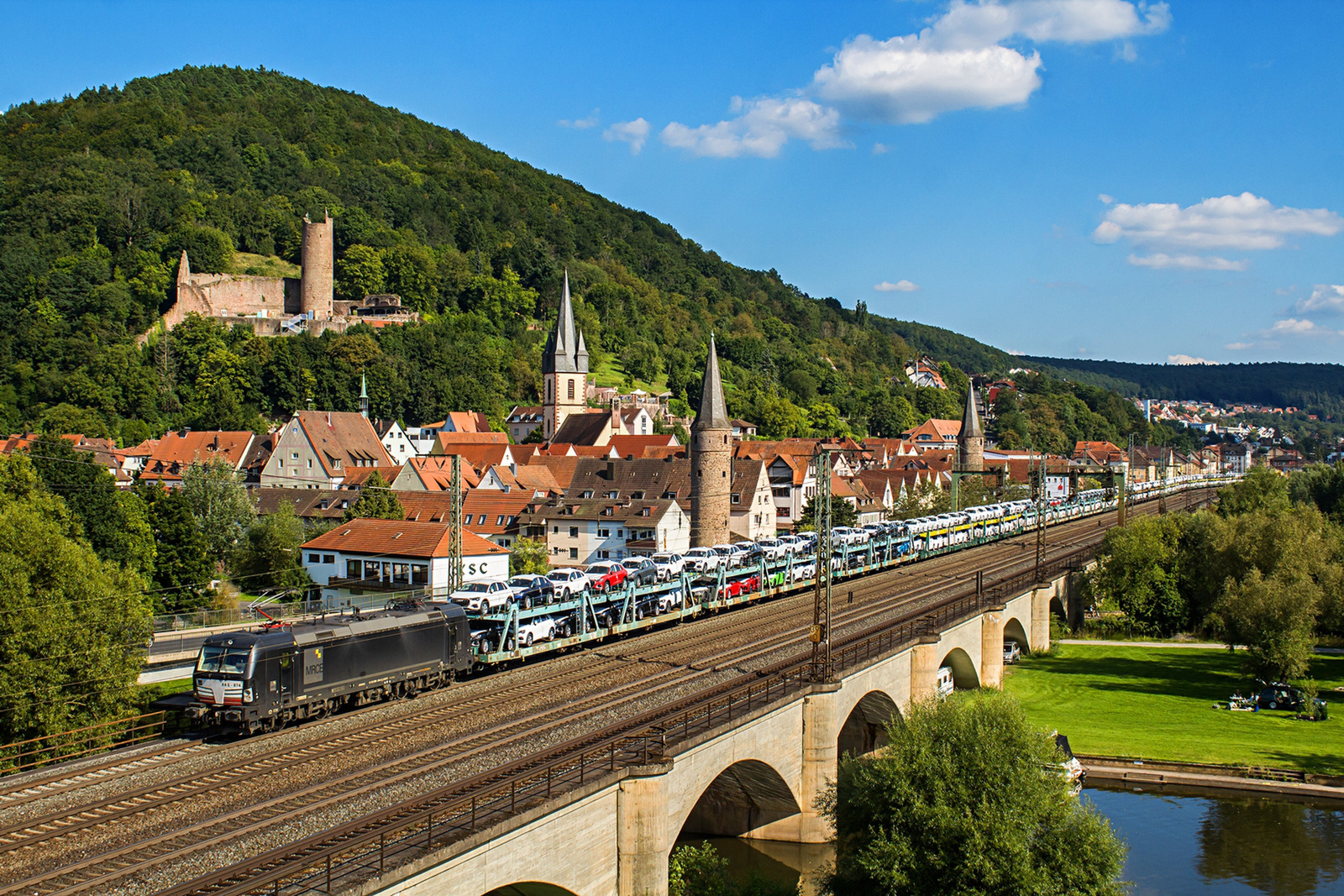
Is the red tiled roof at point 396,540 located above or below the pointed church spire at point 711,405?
below

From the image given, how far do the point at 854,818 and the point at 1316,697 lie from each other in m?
34.8

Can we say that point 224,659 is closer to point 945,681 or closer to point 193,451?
point 945,681

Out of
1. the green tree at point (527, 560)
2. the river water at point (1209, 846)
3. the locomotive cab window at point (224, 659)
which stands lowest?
the river water at point (1209, 846)

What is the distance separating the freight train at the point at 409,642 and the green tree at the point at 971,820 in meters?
13.5

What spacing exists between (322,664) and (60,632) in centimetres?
1036

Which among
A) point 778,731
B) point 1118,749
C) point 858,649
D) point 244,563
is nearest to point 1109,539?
point 1118,749

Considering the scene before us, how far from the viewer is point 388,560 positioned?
6444 centimetres

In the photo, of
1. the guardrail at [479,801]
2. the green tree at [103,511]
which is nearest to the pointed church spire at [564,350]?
the green tree at [103,511]

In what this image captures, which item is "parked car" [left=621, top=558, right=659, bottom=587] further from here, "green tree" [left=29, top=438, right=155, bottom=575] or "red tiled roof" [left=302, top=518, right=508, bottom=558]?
"green tree" [left=29, top=438, right=155, bottom=575]

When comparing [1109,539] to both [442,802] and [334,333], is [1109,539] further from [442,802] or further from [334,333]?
[334,333]

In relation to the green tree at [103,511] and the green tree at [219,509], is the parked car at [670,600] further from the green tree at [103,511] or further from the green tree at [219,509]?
the green tree at [219,509]

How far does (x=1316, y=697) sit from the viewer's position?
163ft

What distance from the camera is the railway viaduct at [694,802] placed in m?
19.0

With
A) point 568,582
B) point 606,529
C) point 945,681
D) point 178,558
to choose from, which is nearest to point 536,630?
point 568,582
